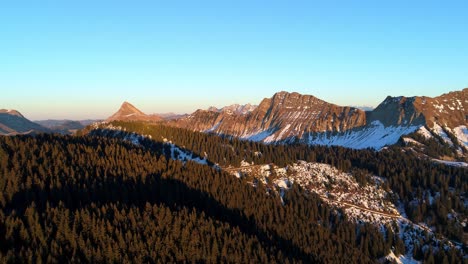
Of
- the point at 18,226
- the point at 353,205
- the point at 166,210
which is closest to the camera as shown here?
the point at 18,226

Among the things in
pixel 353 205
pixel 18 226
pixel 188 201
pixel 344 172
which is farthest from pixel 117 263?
pixel 344 172

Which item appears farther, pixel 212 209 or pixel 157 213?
pixel 212 209

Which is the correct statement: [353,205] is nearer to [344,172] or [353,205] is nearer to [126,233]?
[344,172]

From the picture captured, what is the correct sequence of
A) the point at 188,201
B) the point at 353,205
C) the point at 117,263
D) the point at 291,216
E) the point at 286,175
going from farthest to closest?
the point at 286,175
the point at 353,205
the point at 291,216
the point at 188,201
the point at 117,263

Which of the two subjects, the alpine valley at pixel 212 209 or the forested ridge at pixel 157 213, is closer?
the forested ridge at pixel 157 213

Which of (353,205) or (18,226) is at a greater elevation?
(18,226)

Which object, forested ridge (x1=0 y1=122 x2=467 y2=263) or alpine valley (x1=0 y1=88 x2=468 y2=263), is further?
alpine valley (x1=0 y1=88 x2=468 y2=263)

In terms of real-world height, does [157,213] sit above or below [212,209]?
above

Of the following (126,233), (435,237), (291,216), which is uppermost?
(126,233)
